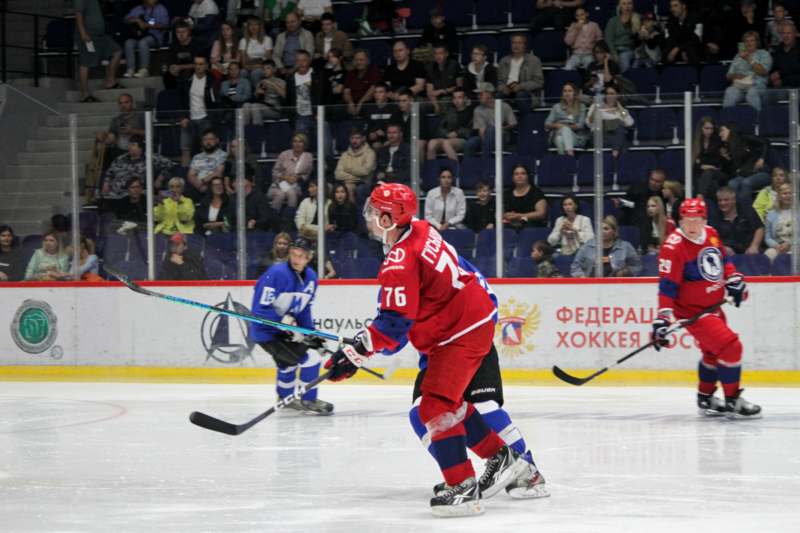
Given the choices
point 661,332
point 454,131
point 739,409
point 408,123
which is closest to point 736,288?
point 661,332

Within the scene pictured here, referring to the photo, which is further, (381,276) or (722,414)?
(722,414)

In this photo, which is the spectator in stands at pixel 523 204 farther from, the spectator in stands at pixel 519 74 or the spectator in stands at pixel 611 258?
the spectator in stands at pixel 519 74

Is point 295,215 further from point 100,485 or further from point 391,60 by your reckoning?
point 100,485

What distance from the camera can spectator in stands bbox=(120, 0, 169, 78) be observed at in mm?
11523

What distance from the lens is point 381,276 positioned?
3297mm

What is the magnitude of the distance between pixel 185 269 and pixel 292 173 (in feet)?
4.36

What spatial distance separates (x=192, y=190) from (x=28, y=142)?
2906 mm

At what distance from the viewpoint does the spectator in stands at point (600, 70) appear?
891 centimetres

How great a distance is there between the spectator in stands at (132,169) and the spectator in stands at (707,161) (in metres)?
4.61

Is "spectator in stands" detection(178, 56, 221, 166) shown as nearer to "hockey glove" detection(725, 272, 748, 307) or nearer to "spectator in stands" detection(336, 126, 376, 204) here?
"spectator in stands" detection(336, 126, 376, 204)

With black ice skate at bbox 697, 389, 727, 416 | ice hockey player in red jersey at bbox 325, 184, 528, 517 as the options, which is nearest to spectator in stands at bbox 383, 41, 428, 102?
black ice skate at bbox 697, 389, 727, 416

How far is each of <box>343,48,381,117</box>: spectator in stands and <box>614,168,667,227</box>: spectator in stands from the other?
3066 mm

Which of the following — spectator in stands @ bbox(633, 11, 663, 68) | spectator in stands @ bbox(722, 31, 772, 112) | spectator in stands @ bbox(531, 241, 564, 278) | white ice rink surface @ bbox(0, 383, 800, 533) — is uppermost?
spectator in stands @ bbox(633, 11, 663, 68)

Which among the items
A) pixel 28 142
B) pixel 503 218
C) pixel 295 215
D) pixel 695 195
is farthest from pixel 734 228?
pixel 28 142
